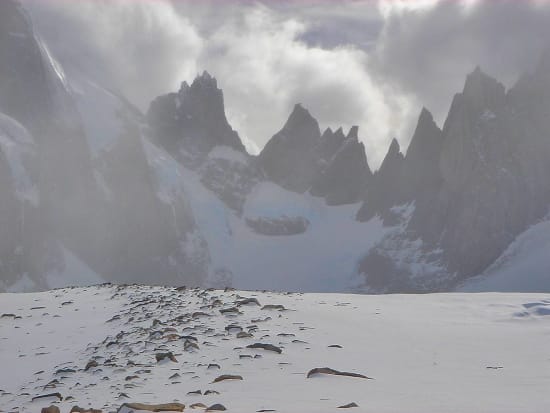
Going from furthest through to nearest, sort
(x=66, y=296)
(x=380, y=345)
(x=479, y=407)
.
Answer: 1. (x=66, y=296)
2. (x=380, y=345)
3. (x=479, y=407)

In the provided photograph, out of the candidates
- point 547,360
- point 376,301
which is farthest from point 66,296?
point 547,360

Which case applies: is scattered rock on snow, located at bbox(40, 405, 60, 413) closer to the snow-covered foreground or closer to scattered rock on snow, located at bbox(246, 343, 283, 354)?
the snow-covered foreground

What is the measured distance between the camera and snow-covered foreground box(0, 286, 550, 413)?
42.0 ft

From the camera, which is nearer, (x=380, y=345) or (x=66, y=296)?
(x=380, y=345)

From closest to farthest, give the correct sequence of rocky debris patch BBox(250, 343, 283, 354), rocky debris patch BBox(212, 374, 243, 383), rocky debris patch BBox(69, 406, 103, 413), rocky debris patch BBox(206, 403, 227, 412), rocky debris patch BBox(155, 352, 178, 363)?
rocky debris patch BBox(206, 403, 227, 412) → rocky debris patch BBox(69, 406, 103, 413) → rocky debris patch BBox(212, 374, 243, 383) → rocky debris patch BBox(155, 352, 178, 363) → rocky debris patch BBox(250, 343, 283, 354)

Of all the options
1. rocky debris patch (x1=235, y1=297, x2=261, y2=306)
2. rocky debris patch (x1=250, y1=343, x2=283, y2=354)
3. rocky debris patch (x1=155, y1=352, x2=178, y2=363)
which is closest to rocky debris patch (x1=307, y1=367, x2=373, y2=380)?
rocky debris patch (x1=250, y1=343, x2=283, y2=354)

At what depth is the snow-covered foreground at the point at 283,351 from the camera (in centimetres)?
1280

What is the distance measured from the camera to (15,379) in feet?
57.3

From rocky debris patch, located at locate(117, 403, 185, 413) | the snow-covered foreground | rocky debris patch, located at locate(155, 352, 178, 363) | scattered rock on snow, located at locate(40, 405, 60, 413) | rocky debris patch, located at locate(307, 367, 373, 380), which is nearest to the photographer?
rocky debris patch, located at locate(117, 403, 185, 413)

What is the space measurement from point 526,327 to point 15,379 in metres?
14.8

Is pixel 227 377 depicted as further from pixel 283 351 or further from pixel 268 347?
pixel 283 351

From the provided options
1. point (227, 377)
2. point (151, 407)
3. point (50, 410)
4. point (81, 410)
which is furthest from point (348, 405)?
point (50, 410)

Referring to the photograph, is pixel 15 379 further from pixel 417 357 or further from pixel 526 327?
pixel 526 327

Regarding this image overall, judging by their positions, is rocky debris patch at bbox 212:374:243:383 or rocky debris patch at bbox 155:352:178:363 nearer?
rocky debris patch at bbox 212:374:243:383
